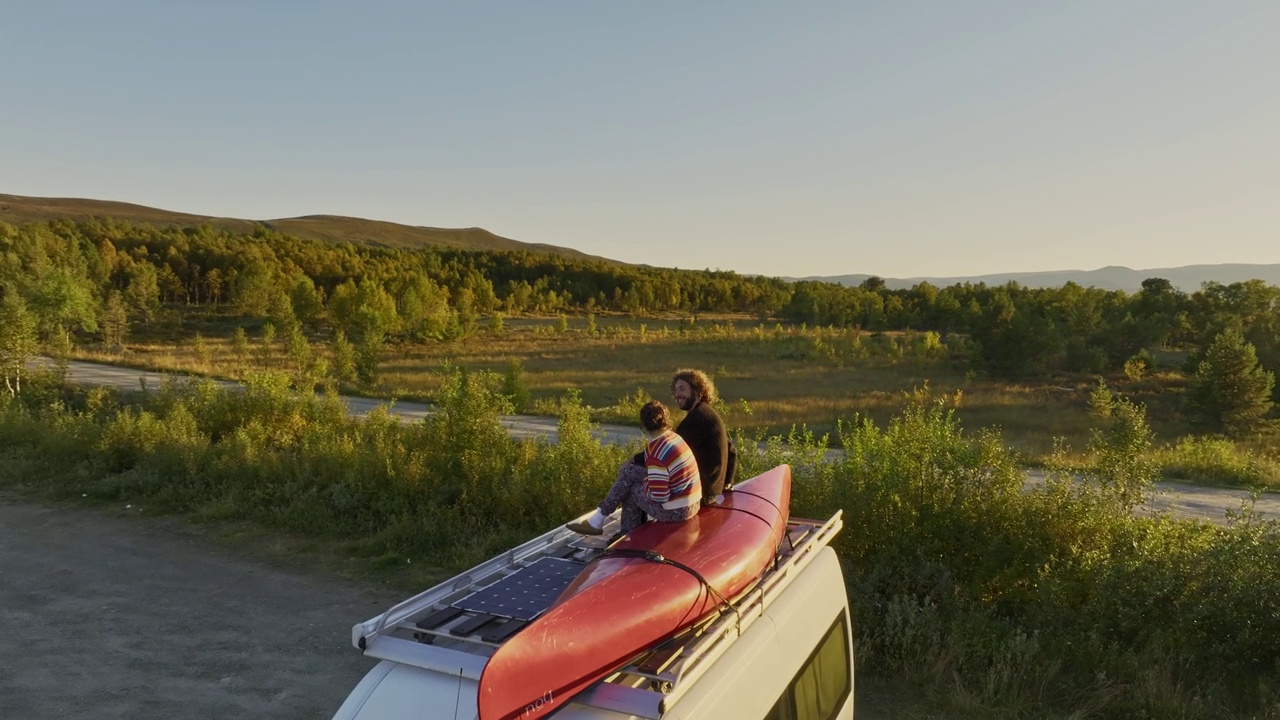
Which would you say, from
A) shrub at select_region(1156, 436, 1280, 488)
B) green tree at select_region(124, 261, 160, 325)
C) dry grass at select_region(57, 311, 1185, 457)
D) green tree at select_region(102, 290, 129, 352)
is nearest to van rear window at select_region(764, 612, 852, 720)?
shrub at select_region(1156, 436, 1280, 488)

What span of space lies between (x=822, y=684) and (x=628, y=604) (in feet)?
4.86

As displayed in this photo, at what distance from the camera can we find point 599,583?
2.75 metres

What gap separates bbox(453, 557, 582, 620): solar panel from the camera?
2.91 metres

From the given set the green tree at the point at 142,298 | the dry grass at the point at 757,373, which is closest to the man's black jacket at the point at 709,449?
the dry grass at the point at 757,373

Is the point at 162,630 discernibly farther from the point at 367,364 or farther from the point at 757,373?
the point at 757,373

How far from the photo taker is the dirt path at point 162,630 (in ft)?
17.8

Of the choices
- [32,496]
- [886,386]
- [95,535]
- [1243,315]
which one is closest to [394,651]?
[95,535]

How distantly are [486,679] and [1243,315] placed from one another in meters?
64.5

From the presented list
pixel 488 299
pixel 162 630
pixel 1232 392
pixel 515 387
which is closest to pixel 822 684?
pixel 162 630

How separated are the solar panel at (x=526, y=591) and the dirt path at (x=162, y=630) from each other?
302 centimetres

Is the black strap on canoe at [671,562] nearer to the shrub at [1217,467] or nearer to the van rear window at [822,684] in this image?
the van rear window at [822,684]

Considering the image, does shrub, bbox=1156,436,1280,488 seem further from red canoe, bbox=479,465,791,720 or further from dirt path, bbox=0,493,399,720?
dirt path, bbox=0,493,399,720

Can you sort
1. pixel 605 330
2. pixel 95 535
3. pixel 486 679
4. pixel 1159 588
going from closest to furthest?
pixel 486 679 < pixel 1159 588 < pixel 95 535 < pixel 605 330

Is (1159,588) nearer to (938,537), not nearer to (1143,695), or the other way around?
(1143,695)
